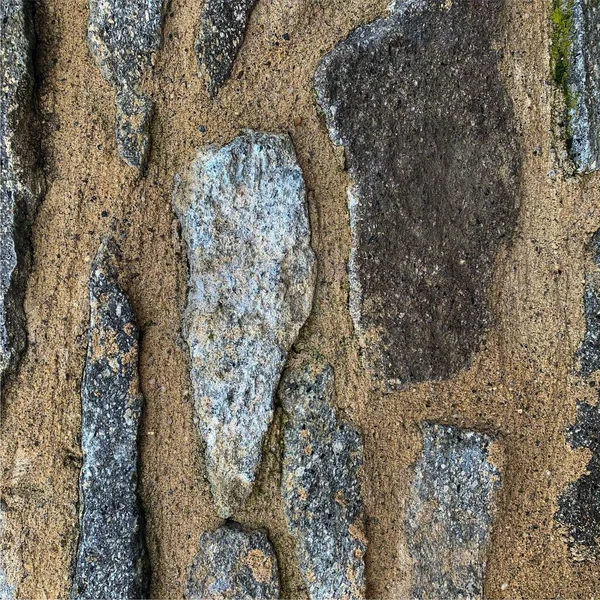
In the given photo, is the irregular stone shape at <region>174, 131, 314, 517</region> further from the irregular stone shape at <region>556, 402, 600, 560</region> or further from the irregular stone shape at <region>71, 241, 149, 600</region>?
the irregular stone shape at <region>556, 402, 600, 560</region>

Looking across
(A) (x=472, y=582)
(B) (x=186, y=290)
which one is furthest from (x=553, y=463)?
(B) (x=186, y=290)

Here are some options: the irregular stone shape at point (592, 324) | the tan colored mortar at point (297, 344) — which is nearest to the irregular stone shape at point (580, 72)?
the tan colored mortar at point (297, 344)

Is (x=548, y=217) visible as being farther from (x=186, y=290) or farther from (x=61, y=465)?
(x=61, y=465)

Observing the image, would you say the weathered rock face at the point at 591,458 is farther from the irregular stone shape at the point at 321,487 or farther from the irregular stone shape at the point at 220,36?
the irregular stone shape at the point at 220,36

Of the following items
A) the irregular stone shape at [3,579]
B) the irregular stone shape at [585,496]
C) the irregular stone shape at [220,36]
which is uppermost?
the irregular stone shape at [220,36]

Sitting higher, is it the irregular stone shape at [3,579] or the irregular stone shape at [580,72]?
the irregular stone shape at [580,72]

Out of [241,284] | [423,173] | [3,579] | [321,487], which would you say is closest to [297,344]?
[241,284]
